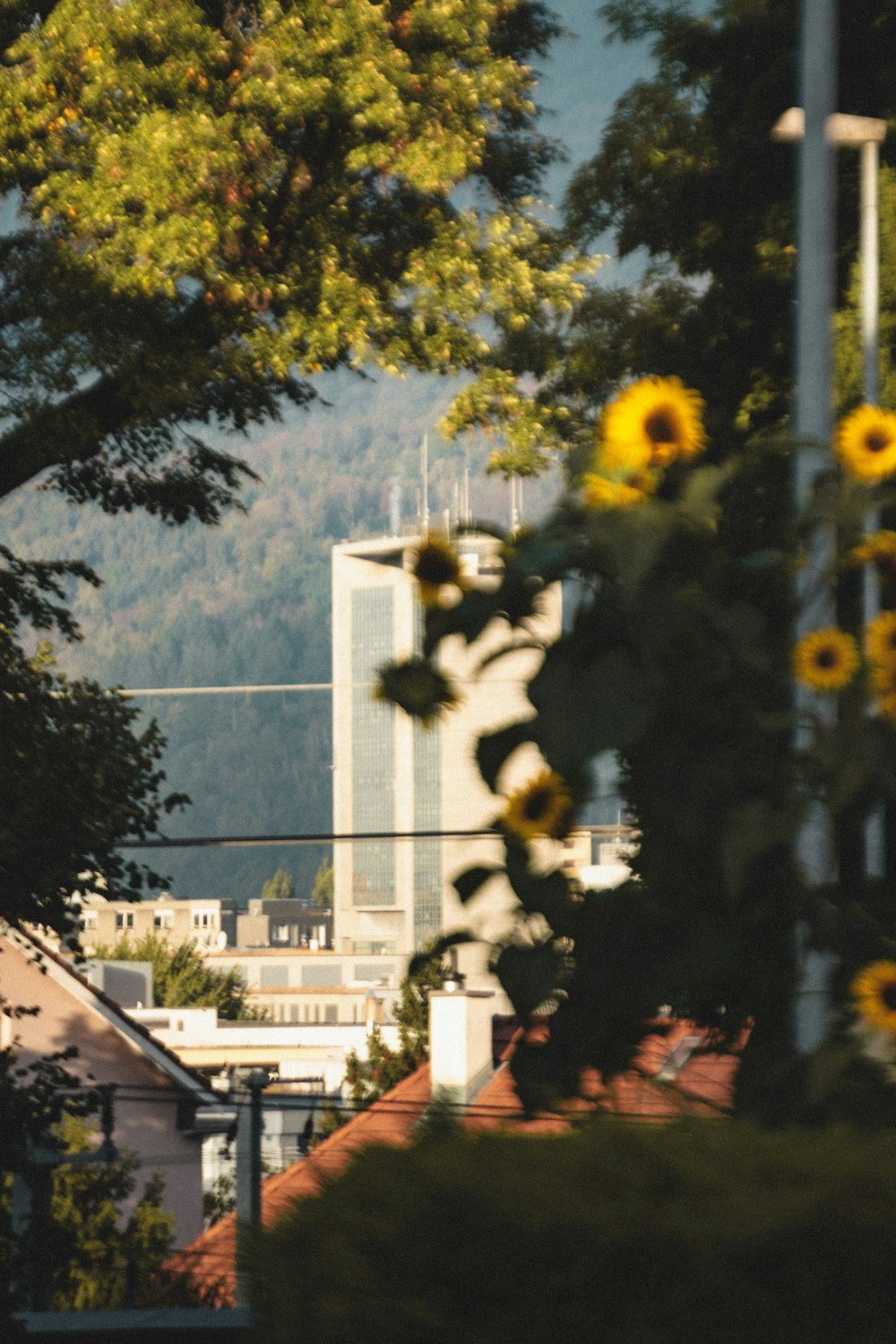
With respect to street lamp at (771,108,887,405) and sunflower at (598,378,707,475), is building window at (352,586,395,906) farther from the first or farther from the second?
sunflower at (598,378,707,475)

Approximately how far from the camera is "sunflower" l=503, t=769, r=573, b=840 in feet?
11.3

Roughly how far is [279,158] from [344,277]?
709 mm

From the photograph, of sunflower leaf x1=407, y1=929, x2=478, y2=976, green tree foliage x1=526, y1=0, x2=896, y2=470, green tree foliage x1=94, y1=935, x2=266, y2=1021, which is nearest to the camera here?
sunflower leaf x1=407, y1=929, x2=478, y2=976

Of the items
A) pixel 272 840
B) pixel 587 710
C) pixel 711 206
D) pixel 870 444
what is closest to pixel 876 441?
pixel 870 444

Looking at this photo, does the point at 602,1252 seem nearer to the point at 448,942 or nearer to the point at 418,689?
the point at 448,942

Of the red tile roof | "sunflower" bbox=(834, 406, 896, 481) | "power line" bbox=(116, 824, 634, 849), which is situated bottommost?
the red tile roof

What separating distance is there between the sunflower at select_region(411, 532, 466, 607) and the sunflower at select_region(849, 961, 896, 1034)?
116 cm

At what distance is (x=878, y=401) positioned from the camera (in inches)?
280

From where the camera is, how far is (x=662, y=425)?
3705 millimetres

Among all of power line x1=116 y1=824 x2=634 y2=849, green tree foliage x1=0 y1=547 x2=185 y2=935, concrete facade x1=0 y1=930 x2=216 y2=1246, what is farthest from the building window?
green tree foliage x1=0 y1=547 x2=185 y2=935

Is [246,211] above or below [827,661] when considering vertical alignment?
above

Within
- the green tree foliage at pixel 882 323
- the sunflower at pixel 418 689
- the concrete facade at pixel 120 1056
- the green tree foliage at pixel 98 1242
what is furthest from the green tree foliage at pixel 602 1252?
the concrete facade at pixel 120 1056

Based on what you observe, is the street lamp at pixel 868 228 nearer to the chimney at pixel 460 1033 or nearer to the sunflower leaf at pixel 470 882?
the sunflower leaf at pixel 470 882

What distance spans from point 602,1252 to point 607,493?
2038 millimetres
